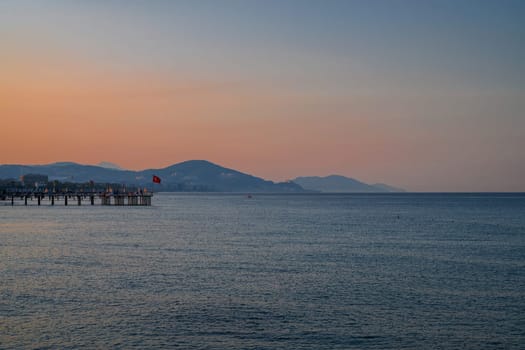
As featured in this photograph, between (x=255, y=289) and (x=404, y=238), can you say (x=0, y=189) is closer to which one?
(x=404, y=238)

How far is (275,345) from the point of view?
20531 millimetres

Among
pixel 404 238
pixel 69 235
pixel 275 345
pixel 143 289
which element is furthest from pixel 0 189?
pixel 275 345

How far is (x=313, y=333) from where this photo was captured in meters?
22.1

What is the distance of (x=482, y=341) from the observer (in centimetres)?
2142

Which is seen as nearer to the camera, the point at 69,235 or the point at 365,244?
the point at 365,244

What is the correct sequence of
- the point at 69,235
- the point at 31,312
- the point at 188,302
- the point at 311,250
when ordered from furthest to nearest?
the point at 69,235, the point at 311,250, the point at 188,302, the point at 31,312

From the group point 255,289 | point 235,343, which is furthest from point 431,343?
point 255,289

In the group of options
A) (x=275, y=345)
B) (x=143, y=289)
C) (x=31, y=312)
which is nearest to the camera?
(x=275, y=345)

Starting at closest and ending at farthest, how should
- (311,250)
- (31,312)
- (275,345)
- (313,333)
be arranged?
(275,345)
(313,333)
(31,312)
(311,250)

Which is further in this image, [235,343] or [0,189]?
[0,189]

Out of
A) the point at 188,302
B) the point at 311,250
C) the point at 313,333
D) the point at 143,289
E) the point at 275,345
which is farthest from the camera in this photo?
the point at 311,250

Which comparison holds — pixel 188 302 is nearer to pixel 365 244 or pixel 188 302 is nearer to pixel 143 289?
pixel 143 289

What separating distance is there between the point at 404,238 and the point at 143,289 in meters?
39.4

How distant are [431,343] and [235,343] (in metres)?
7.42
